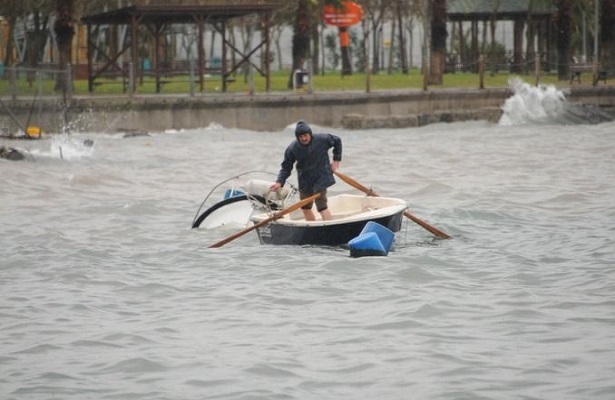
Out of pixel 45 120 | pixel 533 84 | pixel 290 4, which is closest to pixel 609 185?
pixel 45 120

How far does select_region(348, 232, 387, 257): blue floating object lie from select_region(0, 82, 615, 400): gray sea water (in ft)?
0.35

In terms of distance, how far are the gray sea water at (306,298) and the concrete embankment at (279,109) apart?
10.2 metres

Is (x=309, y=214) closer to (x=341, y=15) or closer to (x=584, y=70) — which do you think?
(x=584, y=70)

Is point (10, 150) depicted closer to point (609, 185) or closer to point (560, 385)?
point (609, 185)

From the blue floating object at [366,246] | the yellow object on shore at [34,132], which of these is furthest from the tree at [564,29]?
the blue floating object at [366,246]

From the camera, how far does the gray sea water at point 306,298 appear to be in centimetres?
1075

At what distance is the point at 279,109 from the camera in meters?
39.2

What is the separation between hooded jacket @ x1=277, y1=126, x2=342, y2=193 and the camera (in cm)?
1764

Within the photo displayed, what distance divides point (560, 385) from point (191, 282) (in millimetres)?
5722

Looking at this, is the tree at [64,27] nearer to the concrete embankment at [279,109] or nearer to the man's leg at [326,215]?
the concrete embankment at [279,109]

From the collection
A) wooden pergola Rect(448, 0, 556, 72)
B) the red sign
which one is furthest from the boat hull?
wooden pergola Rect(448, 0, 556, 72)

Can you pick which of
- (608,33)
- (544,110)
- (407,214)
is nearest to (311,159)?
(407,214)

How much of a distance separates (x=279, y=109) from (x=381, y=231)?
2276cm

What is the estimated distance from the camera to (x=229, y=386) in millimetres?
10570
